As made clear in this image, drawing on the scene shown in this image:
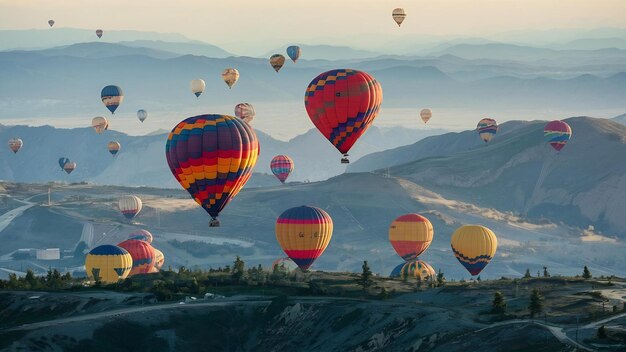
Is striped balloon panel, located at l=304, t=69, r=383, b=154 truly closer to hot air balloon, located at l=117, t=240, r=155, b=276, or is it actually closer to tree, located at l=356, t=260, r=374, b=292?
tree, located at l=356, t=260, r=374, b=292

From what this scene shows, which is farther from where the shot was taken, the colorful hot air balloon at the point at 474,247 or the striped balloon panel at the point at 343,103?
the colorful hot air balloon at the point at 474,247

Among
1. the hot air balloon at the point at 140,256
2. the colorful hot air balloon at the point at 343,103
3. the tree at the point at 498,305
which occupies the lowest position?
the tree at the point at 498,305

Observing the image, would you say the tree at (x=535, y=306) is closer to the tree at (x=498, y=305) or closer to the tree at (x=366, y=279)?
the tree at (x=498, y=305)

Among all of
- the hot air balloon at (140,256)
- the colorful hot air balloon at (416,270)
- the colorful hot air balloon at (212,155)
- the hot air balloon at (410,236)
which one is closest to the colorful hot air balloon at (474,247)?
the colorful hot air balloon at (416,270)

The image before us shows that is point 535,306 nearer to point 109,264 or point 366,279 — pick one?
point 366,279

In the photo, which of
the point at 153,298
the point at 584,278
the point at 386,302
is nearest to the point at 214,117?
the point at 153,298

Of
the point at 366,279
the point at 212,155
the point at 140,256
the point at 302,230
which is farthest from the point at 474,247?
the point at 140,256
